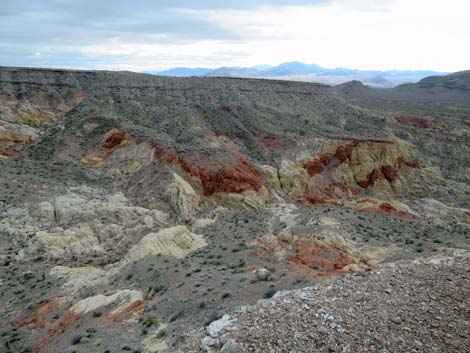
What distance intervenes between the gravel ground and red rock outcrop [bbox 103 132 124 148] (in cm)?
2530

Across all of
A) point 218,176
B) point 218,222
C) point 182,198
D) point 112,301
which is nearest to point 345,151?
point 218,176

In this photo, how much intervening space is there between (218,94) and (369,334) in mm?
40112

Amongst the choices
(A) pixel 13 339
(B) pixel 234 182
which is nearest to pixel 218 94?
(B) pixel 234 182

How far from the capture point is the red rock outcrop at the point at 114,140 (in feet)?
106

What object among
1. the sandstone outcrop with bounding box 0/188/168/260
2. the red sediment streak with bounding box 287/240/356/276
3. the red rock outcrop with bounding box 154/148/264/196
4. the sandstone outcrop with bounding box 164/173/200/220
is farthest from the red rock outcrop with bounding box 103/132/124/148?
the red sediment streak with bounding box 287/240/356/276

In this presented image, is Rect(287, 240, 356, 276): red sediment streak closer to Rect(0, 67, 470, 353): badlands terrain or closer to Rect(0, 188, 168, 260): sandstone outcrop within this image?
Rect(0, 67, 470, 353): badlands terrain

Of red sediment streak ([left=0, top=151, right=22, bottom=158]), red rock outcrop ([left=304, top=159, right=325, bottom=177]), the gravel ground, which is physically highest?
red sediment streak ([left=0, top=151, right=22, bottom=158])

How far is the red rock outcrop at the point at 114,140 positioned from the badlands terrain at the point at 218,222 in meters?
0.13

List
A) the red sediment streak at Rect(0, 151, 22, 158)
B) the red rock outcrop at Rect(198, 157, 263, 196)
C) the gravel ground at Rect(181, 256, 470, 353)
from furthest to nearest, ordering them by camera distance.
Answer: the red sediment streak at Rect(0, 151, 22, 158), the red rock outcrop at Rect(198, 157, 263, 196), the gravel ground at Rect(181, 256, 470, 353)

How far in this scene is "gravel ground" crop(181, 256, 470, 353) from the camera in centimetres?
820

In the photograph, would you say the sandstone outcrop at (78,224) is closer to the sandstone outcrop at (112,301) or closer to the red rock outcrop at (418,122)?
the sandstone outcrop at (112,301)

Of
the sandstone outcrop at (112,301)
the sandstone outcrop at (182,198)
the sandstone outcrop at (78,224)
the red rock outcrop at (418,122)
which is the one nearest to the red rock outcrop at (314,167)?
the sandstone outcrop at (182,198)

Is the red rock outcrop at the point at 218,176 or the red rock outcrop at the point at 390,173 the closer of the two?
the red rock outcrop at the point at 218,176

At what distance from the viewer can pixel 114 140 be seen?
32625mm
